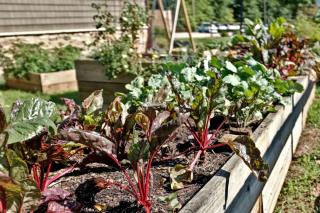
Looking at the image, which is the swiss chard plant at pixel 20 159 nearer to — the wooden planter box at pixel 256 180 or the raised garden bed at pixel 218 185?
the raised garden bed at pixel 218 185

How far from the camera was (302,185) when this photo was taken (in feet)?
9.78

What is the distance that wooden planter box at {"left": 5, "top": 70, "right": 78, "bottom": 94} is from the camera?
23.1ft

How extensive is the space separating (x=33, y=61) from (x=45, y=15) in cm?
272

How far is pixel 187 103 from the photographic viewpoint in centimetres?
240

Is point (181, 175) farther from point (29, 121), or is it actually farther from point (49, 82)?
point (49, 82)

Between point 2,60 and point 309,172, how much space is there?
6657mm

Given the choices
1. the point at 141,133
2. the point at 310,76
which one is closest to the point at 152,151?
the point at 141,133

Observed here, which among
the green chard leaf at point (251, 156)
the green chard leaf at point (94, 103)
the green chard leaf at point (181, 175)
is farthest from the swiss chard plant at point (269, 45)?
the green chard leaf at point (181, 175)

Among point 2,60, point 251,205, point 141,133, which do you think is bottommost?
point 2,60

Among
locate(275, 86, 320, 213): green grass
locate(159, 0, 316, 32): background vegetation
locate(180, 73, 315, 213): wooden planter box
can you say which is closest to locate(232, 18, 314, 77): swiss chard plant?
locate(180, 73, 315, 213): wooden planter box

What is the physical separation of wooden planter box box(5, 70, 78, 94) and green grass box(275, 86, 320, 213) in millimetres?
4684

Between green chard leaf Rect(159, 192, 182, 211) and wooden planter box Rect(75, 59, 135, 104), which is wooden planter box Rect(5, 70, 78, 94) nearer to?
wooden planter box Rect(75, 59, 135, 104)

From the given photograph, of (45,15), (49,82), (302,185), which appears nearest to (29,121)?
(302,185)

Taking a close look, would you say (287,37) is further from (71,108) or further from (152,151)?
(152,151)
